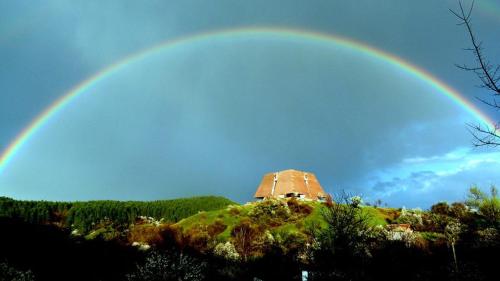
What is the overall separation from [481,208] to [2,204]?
5716 cm

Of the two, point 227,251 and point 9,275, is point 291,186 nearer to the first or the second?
point 227,251

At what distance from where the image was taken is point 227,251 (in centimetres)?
2938

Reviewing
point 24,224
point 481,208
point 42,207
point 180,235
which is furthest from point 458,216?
point 42,207

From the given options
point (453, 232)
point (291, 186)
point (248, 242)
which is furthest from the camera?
point (291, 186)

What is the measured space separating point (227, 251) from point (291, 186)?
3670cm

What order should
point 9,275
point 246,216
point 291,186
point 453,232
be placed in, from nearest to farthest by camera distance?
1. point 9,275
2. point 453,232
3. point 246,216
4. point 291,186

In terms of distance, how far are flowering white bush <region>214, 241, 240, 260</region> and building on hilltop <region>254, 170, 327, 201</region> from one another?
1319 inches

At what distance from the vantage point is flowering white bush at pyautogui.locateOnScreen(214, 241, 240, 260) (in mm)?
28172

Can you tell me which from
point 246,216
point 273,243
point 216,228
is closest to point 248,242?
point 273,243

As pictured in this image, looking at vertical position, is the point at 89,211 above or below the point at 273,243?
above

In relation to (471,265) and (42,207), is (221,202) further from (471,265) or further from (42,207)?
(471,265)

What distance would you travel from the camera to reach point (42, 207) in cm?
5088

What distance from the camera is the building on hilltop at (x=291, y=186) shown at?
64.7 meters

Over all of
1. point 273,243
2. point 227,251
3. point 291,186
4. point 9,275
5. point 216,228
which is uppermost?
point 291,186
